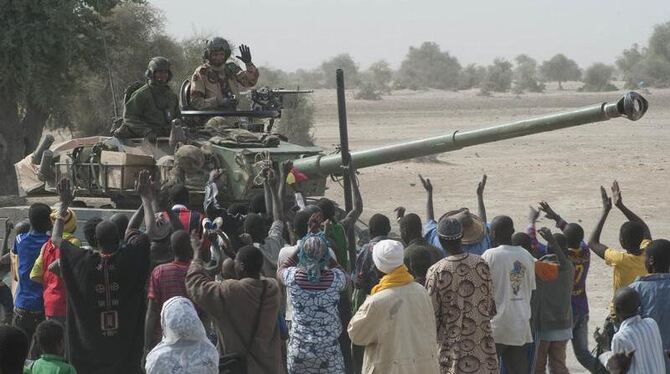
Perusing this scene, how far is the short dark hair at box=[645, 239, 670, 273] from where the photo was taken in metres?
7.97

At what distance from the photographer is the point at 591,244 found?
9.28m

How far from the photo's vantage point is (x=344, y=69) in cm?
9356

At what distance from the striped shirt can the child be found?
2.97 metres

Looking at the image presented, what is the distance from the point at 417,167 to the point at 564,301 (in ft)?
65.8

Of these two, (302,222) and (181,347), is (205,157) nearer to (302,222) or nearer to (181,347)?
(302,222)

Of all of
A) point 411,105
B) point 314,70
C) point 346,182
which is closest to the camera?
point 346,182

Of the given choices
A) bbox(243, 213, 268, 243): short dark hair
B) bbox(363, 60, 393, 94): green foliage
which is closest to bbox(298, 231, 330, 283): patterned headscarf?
bbox(243, 213, 268, 243): short dark hair

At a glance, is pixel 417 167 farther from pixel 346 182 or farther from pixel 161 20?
pixel 346 182

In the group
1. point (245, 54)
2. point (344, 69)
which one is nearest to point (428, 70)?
point (344, 69)

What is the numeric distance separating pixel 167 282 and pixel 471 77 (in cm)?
7710

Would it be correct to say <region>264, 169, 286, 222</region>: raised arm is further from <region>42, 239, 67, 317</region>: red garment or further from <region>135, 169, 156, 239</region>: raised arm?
<region>42, 239, 67, 317</region>: red garment

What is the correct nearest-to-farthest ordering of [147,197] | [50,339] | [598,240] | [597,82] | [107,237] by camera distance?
[50,339] < [107,237] < [147,197] < [598,240] < [597,82]

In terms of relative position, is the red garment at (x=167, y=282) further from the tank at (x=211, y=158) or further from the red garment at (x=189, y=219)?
the tank at (x=211, y=158)

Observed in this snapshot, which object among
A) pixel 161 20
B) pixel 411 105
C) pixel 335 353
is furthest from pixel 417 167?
pixel 411 105
